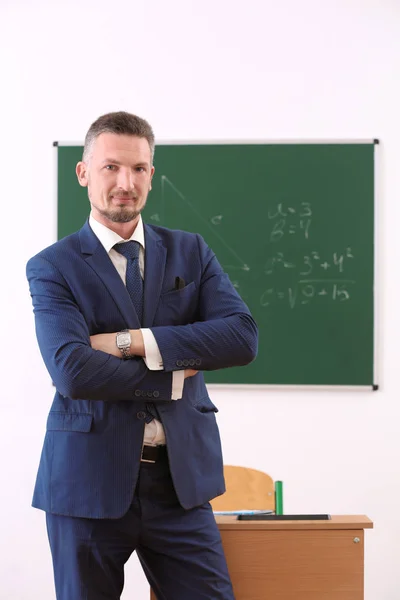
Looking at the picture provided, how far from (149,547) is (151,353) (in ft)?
1.52

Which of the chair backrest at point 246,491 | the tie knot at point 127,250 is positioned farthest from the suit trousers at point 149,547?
the chair backrest at point 246,491

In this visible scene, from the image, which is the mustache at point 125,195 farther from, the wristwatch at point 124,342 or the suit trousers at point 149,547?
the suit trousers at point 149,547

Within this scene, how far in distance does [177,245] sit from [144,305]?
0.74ft

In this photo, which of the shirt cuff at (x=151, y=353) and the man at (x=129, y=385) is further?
the shirt cuff at (x=151, y=353)

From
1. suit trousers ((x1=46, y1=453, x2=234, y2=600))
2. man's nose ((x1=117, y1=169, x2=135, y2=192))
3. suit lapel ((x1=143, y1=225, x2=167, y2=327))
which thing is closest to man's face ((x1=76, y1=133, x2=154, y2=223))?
man's nose ((x1=117, y1=169, x2=135, y2=192))

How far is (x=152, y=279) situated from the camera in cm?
201

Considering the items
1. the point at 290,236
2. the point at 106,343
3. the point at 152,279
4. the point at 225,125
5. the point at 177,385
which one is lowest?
the point at 177,385

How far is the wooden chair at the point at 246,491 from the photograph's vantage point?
3.02 metres

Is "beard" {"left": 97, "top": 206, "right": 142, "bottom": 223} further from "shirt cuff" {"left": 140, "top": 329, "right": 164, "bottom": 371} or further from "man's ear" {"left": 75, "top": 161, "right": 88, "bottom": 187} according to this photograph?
"shirt cuff" {"left": 140, "top": 329, "right": 164, "bottom": 371}

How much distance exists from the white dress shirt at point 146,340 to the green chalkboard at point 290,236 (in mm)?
2057

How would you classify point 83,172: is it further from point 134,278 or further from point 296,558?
point 296,558

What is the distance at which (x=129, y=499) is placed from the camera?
1.80 meters

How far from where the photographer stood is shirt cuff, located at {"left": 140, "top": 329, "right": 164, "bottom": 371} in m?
1.93

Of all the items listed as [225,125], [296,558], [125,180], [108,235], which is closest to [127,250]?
[108,235]
